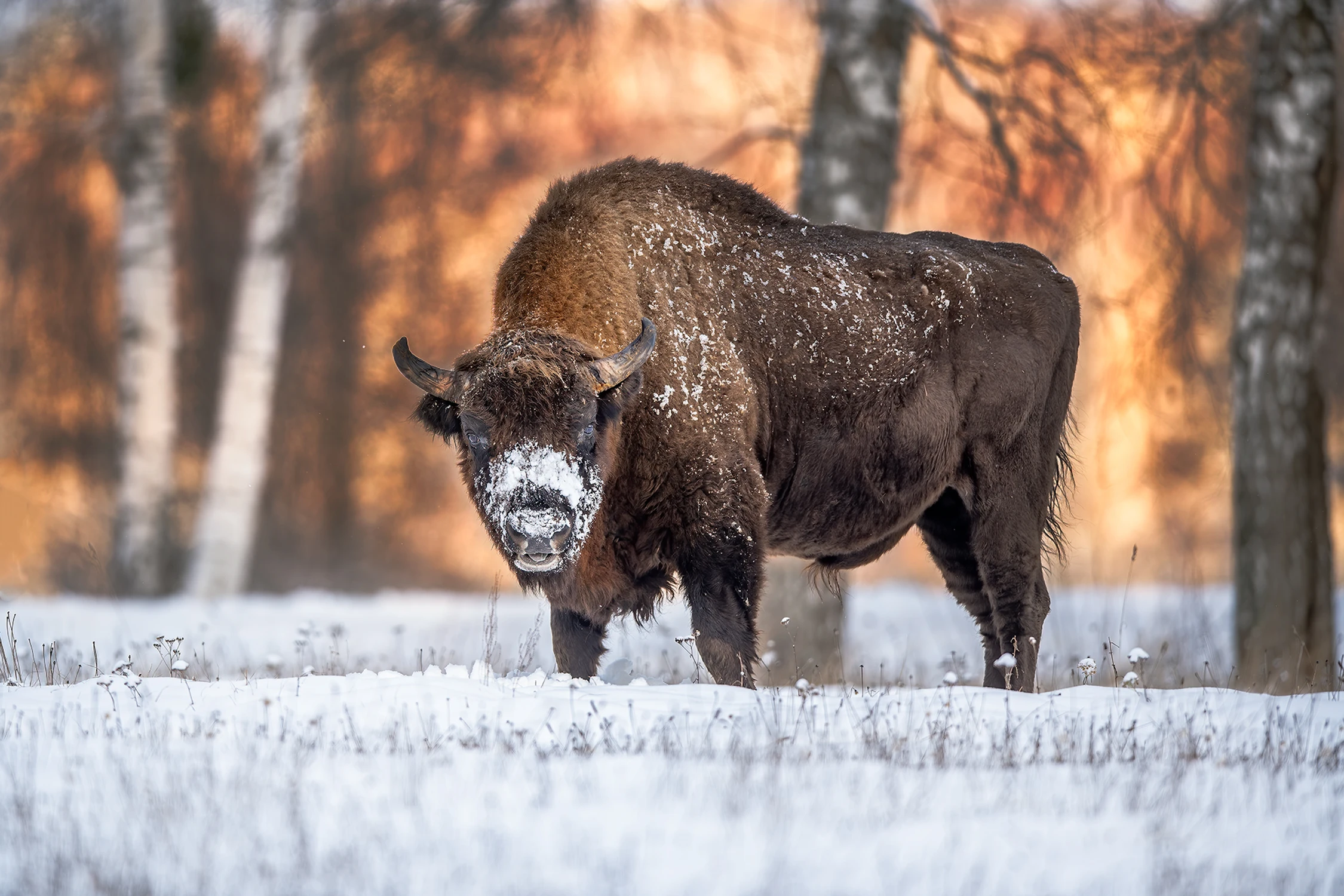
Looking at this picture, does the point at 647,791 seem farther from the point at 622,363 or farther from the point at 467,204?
the point at 467,204

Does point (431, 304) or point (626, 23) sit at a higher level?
point (626, 23)

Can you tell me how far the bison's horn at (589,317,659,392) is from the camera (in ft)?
19.2

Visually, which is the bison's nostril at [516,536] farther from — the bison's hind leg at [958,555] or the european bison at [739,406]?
the bison's hind leg at [958,555]

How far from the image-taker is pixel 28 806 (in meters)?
3.61

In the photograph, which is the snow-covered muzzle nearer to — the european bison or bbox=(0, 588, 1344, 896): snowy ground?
the european bison

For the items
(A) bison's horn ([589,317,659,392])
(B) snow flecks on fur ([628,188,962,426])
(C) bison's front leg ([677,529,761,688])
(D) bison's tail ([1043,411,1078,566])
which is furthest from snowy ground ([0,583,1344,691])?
(B) snow flecks on fur ([628,188,962,426])

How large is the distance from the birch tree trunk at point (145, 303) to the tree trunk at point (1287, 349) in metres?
9.23

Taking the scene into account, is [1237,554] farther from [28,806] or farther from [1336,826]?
[28,806]

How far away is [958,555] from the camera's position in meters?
7.65

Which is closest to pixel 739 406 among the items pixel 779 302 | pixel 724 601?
pixel 779 302

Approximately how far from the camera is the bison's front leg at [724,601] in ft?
19.9

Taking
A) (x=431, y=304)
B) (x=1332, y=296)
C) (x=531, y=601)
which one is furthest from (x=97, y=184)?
(x=1332, y=296)

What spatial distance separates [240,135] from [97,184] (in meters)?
2.00

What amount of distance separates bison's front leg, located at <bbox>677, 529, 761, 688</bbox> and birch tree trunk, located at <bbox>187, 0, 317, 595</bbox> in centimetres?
768
